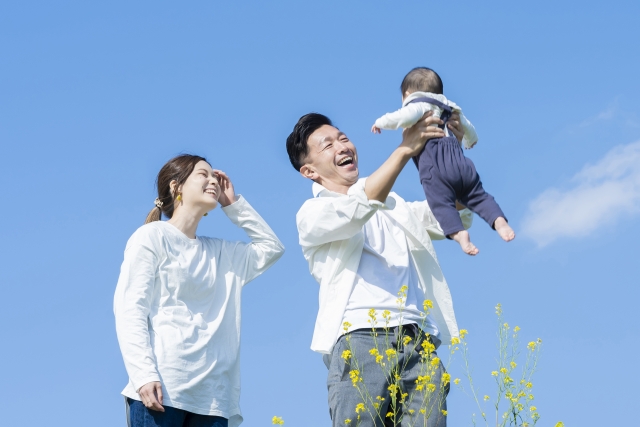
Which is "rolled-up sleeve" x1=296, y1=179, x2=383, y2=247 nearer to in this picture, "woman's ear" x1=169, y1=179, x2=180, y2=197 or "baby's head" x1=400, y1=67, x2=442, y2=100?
"baby's head" x1=400, y1=67, x2=442, y2=100

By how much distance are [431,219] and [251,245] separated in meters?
1.17

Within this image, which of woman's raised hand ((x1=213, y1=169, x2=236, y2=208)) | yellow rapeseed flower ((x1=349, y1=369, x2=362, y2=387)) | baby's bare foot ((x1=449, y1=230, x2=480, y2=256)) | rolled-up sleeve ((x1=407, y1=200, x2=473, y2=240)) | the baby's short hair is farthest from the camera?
woman's raised hand ((x1=213, y1=169, x2=236, y2=208))

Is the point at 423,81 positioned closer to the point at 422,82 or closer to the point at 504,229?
the point at 422,82

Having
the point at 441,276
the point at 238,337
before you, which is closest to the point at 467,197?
the point at 441,276

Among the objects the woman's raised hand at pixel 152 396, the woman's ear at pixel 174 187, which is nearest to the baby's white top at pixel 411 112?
the woman's ear at pixel 174 187

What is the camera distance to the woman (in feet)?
15.1

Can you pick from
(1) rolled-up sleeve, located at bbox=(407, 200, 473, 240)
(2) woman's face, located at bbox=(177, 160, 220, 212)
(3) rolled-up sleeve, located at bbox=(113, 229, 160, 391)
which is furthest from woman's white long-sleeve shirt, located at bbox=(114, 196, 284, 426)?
(1) rolled-up sleeve, located at bbox=(407, 200, 473, 240)

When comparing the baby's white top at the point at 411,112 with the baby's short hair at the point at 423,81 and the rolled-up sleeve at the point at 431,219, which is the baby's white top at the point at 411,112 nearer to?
the baby's short hair at the point at 423,81

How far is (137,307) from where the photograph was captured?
4.73 meters

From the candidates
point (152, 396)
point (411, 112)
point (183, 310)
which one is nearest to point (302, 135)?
point (411, 112)

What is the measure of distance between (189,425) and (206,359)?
356 mm

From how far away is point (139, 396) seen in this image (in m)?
4.55

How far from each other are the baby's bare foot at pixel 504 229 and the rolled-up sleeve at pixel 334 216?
1.97 ft

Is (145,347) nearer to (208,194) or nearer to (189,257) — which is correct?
(189,257)
